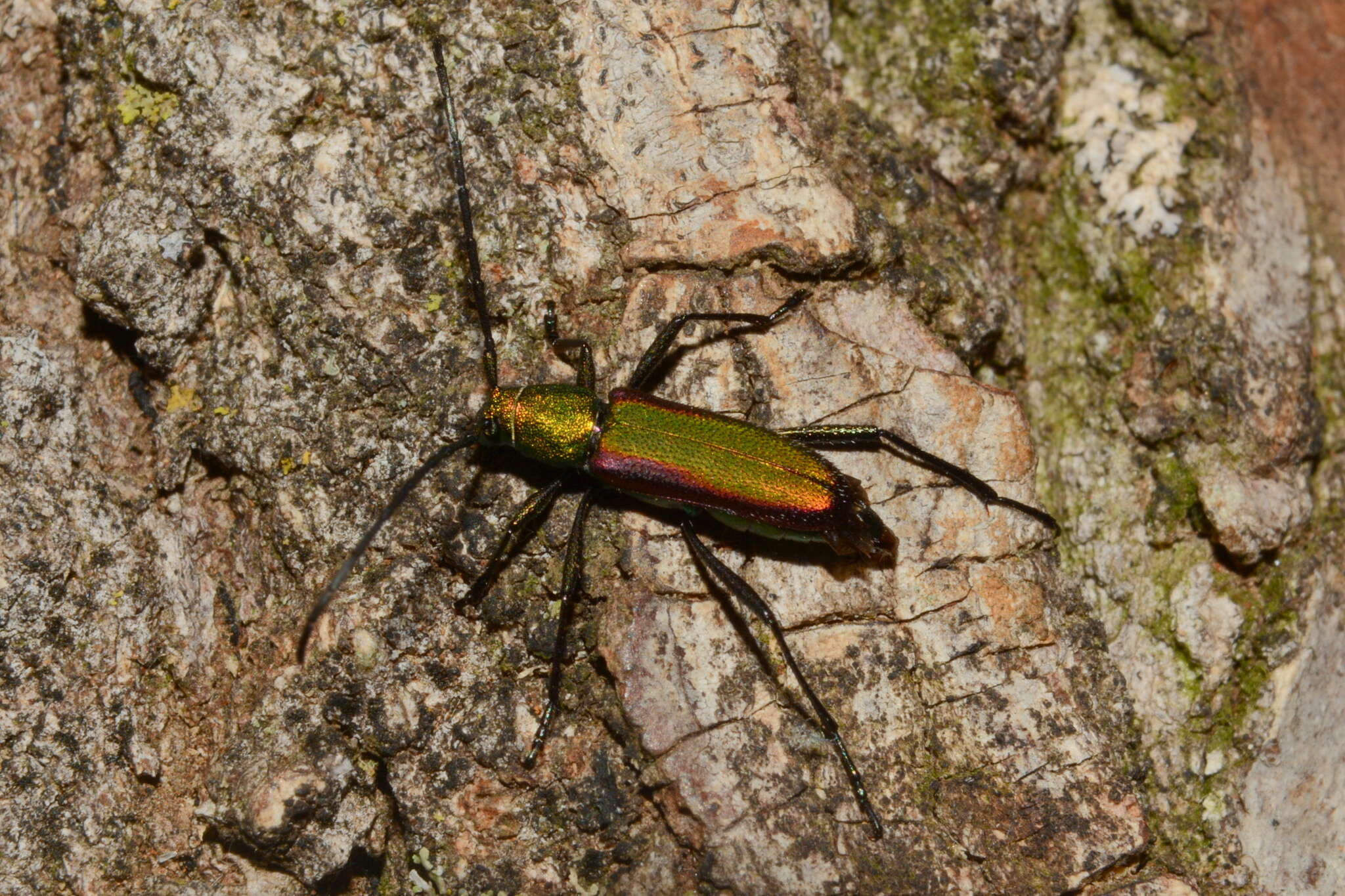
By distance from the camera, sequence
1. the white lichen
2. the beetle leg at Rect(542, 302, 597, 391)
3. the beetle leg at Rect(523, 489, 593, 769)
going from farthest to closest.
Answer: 1. the white lichen
2. the beetle leg at Rect(542, 302, 597, 391)
3. the beetle leg at Rect(523, 489, 593, 769)

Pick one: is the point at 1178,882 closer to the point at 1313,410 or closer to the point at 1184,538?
the point at 1184,538

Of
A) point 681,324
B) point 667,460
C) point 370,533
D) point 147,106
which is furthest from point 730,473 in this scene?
point 147,106

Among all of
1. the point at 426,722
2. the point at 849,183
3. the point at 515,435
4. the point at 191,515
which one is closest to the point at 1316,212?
the point at 849,183

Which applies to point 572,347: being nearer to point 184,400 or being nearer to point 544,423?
point 544,423

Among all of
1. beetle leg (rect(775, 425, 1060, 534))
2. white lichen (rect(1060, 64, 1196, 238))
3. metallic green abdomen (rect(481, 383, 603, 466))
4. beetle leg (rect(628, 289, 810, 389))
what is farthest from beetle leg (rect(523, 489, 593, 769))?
white lichen (rect(1060, 64, 1196, 238))

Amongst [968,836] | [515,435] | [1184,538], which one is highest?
[1184,538]

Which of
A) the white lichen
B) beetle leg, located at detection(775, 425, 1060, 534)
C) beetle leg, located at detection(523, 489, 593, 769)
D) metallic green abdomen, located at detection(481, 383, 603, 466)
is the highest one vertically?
the white lichen

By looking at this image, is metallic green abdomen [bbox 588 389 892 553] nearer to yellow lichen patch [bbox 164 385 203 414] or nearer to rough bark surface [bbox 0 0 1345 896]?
rough bark surface [bbox 0 0 1345 896]
